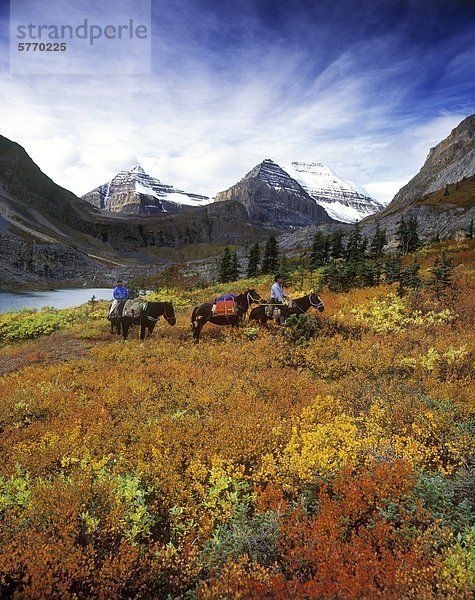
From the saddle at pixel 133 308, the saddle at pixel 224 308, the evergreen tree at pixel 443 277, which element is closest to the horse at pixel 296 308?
the saddle at pixel 224 308

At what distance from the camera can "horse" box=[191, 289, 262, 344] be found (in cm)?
1557

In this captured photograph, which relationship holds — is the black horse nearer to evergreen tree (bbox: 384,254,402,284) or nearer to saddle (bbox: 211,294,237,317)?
saddle (bbox: 211,294,237,317)

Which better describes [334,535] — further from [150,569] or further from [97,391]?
[97,391]

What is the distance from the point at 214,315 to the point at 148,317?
11.2ft

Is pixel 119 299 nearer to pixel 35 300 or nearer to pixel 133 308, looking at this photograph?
pixel 133 308

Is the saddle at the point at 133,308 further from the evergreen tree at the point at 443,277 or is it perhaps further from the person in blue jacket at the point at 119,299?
the evergreen tree at the point at 443,277

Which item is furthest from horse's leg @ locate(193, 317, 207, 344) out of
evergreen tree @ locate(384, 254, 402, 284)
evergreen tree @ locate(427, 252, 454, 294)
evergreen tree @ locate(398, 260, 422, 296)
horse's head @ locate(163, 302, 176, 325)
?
evergreen tree @ locate(384, 254, 402, 284)

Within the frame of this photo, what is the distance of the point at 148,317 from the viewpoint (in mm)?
16500

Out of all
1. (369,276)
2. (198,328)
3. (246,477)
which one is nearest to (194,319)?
(198,328)

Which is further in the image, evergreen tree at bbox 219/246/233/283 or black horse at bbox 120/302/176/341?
evergreen tree at bbox 219/246/233/283

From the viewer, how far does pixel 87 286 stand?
114 metres

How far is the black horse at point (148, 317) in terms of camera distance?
16.4 metres

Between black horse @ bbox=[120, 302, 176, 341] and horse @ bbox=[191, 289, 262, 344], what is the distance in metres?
1.84

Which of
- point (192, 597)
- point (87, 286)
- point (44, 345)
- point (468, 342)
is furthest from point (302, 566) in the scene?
point (87, 286)
